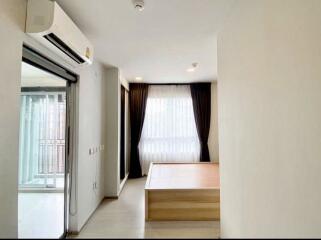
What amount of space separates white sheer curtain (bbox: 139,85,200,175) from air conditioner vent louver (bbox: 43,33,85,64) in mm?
3306

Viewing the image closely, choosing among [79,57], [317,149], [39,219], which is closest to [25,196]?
[39,219]

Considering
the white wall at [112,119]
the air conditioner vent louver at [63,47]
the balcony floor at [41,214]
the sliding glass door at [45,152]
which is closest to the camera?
the air conditioner vent louver at [63,47]

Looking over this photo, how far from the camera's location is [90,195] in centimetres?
314

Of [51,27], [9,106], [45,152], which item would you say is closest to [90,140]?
[45,152]

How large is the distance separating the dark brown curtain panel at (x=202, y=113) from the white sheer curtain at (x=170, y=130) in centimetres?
12

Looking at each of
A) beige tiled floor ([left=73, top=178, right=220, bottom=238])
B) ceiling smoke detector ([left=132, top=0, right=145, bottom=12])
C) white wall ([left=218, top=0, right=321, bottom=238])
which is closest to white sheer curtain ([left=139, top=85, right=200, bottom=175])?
beige tiled floor ([left=73, top=178, right=220, bottom=238])

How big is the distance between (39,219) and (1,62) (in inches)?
86.1

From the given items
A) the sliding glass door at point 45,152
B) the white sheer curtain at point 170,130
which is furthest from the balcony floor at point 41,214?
the white sheer curtain at point 170,130

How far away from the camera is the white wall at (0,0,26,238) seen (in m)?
1.38

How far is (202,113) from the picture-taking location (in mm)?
5508

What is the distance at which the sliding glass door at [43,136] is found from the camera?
9.11 feet

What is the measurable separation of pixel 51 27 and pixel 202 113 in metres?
4.37

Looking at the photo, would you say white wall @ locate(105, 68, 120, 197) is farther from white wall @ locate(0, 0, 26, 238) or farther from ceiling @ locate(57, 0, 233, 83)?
white wall @ locate(0, 0, 26, 238)

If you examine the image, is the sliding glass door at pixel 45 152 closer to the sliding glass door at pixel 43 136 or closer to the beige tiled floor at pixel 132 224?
the sliding glass door at pixel 43 136
